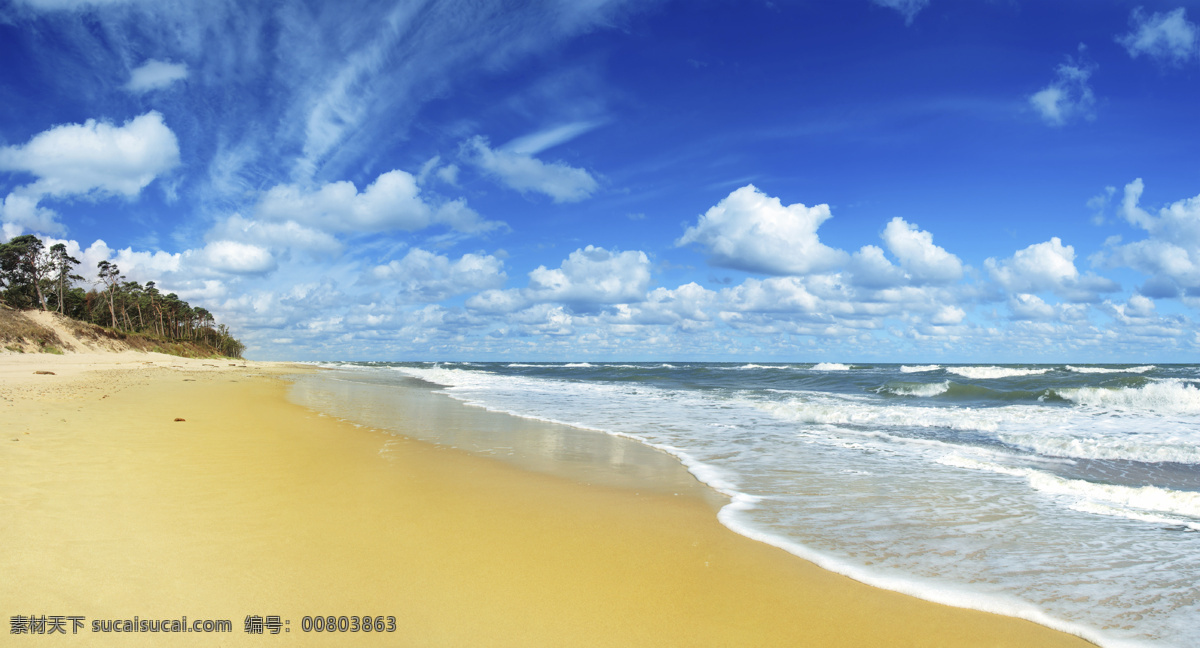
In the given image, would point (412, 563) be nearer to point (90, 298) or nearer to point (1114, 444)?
point (1114, 444)

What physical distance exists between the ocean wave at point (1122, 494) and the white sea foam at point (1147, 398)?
12829mm

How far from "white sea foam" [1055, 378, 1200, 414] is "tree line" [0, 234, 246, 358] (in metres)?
69.9

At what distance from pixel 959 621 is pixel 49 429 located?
1043 cm

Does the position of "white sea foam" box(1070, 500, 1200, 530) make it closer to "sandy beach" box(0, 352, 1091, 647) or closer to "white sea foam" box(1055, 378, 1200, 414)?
"sandy beach" box(0, 352, 1091, 647)

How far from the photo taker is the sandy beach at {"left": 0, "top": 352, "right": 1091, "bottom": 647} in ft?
9.30

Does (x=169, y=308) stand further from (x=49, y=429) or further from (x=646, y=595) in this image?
(x=646, y=595)

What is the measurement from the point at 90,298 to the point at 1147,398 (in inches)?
3517

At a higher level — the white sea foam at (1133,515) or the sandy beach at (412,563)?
the sandy beach at (412,563)

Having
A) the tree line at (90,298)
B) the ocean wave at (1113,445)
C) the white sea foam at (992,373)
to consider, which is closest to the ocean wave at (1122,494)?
the ocean wave at (1113,445)

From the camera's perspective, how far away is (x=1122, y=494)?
600cm

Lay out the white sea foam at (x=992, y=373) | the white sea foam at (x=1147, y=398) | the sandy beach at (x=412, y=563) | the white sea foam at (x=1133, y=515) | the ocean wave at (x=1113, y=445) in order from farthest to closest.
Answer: the white sea foam at (x=992, y=373) < the white sea foam at (x=1147, y=398) < the ocean wave at (x=1113, y=445) < the white sea foam at (x=1133, y=515) < the sandy beach at (x=412, y=563)

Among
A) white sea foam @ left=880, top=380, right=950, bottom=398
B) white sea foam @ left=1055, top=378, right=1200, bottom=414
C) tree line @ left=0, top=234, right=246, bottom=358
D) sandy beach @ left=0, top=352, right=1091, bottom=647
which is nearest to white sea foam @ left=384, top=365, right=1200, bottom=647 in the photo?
sandy beach @ left=0, top=352, right=1091, bottom=647

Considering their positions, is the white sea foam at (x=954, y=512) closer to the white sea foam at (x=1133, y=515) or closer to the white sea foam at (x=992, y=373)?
the white sea foam at (x=1133, y=515)

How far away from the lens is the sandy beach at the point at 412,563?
283 cm
